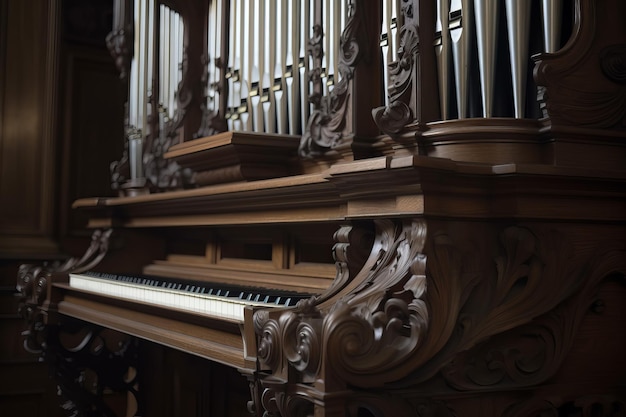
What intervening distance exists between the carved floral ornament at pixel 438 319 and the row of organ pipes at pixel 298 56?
0.44 meters

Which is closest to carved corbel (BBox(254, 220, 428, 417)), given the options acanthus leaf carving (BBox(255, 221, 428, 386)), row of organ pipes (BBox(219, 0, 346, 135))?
acanthus leaf carving (BBox(255, 221, 428, 386))

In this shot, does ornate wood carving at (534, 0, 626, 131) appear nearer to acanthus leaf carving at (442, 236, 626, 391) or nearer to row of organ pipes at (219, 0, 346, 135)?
acanthus leaf carving at (442, 236, 626, 391)

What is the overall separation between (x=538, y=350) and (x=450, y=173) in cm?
53

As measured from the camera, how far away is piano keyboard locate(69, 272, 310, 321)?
2.43m

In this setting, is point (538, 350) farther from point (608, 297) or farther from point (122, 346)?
point (122, 346)

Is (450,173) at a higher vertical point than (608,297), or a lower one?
higher

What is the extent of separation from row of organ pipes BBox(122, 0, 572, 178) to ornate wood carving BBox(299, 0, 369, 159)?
0.03 meters

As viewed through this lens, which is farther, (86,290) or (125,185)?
(125,185)

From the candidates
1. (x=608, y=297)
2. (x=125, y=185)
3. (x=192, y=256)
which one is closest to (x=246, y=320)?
(x=608, y=297)

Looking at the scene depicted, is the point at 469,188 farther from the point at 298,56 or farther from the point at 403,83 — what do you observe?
the point at 298,56

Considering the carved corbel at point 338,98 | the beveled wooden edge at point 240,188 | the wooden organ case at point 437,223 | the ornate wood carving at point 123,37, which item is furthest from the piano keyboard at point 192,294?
the ornate wood carving at point 123,37

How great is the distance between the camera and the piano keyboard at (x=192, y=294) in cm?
243

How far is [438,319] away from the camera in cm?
194

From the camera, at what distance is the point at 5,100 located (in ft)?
18.8
